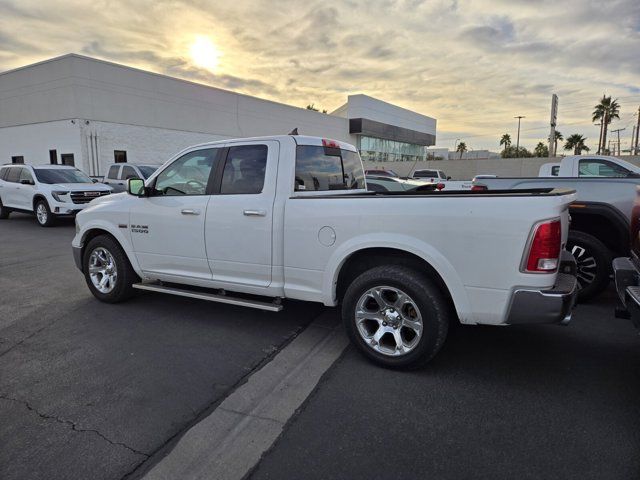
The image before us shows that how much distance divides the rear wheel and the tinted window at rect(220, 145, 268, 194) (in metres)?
10.6

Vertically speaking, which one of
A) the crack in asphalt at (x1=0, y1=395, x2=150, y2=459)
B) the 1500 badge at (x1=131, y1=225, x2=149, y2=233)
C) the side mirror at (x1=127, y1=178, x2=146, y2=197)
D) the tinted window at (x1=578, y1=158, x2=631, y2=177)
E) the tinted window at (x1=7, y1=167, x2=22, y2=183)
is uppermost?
the tinted window at (x1=578, y1=158, x2=631, y2=177)

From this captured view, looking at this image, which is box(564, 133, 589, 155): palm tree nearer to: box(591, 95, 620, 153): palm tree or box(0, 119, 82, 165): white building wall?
box(591, 95, 620, 153): palm tree

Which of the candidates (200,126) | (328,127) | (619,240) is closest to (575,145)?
(328,127)

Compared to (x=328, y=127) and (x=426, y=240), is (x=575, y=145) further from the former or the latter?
(x=426, y=240)

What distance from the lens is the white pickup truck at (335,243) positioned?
118 inches

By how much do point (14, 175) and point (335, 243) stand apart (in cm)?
1466

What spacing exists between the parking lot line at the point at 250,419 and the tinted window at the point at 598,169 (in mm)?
9122

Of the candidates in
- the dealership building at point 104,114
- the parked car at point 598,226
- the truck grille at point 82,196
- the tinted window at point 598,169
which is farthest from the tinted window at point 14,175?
the tinted window at point 598,169

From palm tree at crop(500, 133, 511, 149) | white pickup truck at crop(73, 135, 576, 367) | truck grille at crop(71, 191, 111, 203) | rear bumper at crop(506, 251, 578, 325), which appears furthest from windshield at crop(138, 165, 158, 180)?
palm tree at crop(500, 133, 511, 149)

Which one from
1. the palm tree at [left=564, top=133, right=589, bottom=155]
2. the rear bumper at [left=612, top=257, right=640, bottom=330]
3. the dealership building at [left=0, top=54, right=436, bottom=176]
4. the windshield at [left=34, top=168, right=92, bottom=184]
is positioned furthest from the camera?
the palm tree at [left=564, top=133, right=589, bottom=155]

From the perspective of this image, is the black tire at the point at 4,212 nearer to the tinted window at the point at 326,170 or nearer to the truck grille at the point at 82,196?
the truck grille at the point at 82,196

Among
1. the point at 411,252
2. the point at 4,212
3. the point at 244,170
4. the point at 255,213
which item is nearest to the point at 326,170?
the point at 244,170

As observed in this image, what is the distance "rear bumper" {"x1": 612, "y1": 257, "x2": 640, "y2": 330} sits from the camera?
9.80 ft

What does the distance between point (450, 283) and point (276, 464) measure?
176 cm
